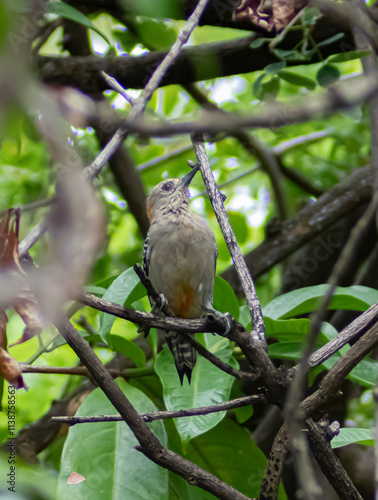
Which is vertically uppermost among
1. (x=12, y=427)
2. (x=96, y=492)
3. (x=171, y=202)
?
(x=171, y=202)

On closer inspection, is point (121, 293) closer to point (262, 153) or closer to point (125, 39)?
point (125, 39)

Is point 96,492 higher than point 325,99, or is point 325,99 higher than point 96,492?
point 325,99

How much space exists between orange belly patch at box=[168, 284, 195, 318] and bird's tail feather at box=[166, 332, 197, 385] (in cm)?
28

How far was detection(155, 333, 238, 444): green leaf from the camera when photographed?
6.89ft

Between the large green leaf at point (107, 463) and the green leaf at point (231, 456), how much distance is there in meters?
0.28

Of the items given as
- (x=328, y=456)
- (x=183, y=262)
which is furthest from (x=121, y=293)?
(x=328, y=456)

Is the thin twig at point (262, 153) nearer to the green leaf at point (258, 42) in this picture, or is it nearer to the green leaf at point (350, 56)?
the green leaf at point (258, 42)

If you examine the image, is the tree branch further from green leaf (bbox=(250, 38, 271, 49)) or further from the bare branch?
the bare branch

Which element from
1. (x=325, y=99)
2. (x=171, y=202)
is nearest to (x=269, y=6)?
(x=171, y=202)

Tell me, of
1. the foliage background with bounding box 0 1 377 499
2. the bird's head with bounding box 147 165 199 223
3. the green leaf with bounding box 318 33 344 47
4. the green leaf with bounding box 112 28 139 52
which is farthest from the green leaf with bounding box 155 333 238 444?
the green leaf with bounding box 112 28 139 52

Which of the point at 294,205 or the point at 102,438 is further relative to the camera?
the point at 294,205

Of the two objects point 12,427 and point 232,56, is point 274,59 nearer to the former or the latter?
point 232,56

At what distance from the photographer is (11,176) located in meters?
4.88

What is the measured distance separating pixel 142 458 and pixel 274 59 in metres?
2.64
